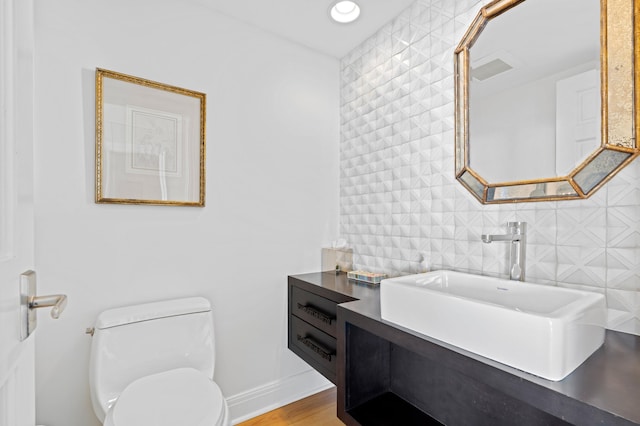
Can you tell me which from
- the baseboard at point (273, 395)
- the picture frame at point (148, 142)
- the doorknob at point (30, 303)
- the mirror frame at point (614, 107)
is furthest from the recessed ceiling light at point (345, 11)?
the baseboard at point (273, 395)

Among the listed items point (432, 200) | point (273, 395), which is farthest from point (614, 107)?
point (273, 395)

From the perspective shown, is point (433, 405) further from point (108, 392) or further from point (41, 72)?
point (41, 72)

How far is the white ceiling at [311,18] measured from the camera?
1.71 m

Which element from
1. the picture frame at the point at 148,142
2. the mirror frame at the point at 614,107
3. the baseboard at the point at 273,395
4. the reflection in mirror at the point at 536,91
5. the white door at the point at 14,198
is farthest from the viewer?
the baseboard at the point at 273,395

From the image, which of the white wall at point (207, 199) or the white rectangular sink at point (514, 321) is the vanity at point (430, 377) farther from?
the white wall at point (207, 199)

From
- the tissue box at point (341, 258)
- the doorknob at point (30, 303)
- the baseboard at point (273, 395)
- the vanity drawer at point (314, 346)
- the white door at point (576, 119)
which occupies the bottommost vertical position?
the baseboard at point (273, 395)

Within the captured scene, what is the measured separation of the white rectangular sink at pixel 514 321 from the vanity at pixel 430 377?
28 millimetres

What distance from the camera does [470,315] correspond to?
0.86 meters

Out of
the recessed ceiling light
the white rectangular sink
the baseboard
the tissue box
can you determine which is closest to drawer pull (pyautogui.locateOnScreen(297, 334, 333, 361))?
the baseboard

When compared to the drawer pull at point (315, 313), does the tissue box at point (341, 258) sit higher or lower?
higher

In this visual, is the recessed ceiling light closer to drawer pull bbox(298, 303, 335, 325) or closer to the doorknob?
drawer pull bbox(298, 303, 335, 325)

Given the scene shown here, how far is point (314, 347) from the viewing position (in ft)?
5.62

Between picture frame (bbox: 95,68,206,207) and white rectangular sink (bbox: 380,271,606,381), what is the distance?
118 centimetres

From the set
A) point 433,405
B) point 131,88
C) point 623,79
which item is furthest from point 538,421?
point 131,88
